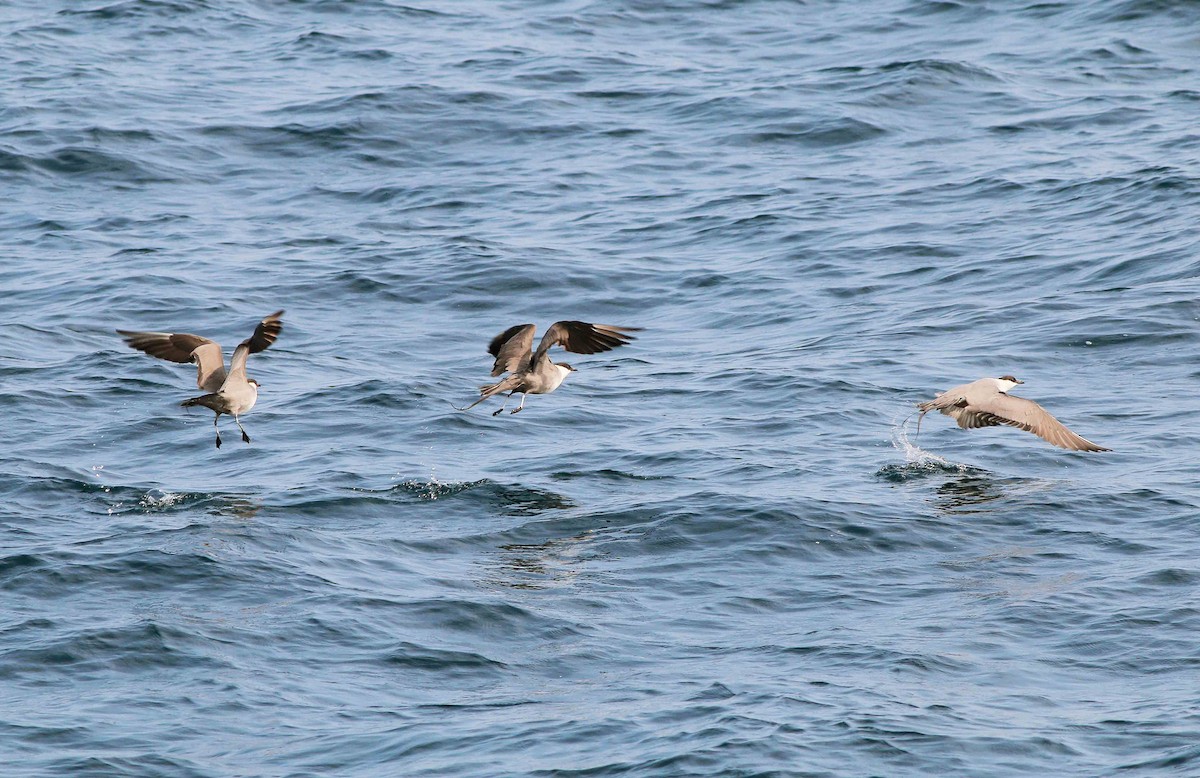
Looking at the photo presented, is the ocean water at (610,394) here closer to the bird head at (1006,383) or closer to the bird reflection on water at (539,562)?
the bird reflection on water at (539,562)

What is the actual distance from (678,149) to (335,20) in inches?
373

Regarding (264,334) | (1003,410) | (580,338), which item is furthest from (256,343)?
(1003,410)

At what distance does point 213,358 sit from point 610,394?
14.5 ft

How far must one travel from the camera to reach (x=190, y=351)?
43.0 ft

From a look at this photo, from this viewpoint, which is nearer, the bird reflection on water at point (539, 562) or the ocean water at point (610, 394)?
the ocean water at point (610, 394)

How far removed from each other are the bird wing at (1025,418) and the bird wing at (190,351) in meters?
6.07

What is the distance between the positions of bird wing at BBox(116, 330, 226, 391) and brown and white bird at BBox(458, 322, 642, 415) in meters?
2.03

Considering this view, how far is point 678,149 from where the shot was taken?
23516mm

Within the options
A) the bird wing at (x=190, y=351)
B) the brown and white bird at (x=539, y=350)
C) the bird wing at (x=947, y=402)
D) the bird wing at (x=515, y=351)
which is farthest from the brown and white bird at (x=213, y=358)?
the bird wing at (x=947, y=402)

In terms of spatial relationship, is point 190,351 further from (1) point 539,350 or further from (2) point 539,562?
(2) point 539,562

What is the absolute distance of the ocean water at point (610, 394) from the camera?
378 inches

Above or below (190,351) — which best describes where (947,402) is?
below

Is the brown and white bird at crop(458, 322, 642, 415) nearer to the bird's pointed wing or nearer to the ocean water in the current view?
the ocean water

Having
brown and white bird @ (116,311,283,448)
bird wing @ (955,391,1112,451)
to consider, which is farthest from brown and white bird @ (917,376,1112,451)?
brown and white bird @ (116,311,283,448)
